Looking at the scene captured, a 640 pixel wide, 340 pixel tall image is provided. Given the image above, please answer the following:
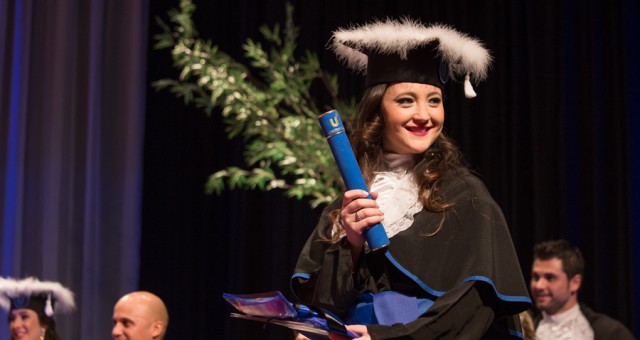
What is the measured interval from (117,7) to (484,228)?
14.4 ft

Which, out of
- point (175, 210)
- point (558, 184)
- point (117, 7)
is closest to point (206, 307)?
point (175, 210)

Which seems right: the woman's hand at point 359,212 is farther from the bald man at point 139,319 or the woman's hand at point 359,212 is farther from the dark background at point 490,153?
the dark background at point 490,153

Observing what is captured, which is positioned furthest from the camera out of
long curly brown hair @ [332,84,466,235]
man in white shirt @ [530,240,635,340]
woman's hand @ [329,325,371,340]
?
man in white shirt @ [530,240,635,340]

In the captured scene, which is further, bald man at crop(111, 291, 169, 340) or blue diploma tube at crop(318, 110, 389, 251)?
bald man at crop(111, 291, 169, 340)

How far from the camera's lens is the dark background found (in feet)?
19.2

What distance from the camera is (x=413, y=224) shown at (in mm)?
2541

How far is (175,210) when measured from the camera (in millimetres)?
6723

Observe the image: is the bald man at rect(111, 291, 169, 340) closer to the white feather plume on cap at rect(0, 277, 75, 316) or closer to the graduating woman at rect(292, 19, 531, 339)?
the white feather plume on cap at rect(0, 277, 75, 316)

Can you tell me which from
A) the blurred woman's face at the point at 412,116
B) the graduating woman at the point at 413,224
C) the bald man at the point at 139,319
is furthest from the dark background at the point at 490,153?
the blurred woman's face at the point at 412,116

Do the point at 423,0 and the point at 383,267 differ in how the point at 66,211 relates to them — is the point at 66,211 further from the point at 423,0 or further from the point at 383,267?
Result: the point at 383,267

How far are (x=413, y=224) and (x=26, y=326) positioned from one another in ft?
12.9

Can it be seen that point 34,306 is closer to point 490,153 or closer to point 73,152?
point 73,152

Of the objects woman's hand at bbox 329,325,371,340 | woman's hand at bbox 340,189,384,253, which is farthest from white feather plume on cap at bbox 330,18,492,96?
woman's hand at bbox 329,325,371,340

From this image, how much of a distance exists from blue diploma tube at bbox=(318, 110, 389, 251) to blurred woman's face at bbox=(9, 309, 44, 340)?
155 inches
